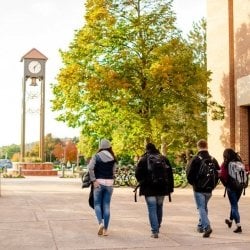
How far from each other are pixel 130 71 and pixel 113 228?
13.0 m

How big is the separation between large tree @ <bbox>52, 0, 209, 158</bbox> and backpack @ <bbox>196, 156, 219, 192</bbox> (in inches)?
476

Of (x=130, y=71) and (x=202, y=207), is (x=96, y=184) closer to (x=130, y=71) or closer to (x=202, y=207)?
(x=202, y=207)

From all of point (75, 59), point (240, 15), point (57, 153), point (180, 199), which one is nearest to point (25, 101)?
point (75, 59)

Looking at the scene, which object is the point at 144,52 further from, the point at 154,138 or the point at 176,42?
the point at 154,138

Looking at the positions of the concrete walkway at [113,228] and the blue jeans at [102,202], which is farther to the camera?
the blue jeans at [102,202]

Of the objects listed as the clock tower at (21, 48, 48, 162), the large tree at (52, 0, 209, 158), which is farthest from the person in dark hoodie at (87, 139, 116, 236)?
the clock tower at (21, 48, 48, 162)

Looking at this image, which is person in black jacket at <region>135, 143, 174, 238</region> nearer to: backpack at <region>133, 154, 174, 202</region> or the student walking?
backpack at <region>133, 154, 174, 202</region>

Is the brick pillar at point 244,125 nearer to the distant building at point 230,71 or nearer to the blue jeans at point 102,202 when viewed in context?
the distant building at point 230,71

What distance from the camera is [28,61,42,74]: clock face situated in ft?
143

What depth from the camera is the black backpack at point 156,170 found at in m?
8.20

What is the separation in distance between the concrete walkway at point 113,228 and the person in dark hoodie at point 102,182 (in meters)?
0.32

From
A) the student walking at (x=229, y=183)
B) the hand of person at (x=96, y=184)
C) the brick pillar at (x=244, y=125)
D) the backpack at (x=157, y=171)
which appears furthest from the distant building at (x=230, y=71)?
the hand of person at (x=96, y=184)

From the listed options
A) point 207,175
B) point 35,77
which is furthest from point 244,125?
point 35,77

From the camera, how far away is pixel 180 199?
15375 millimetres
